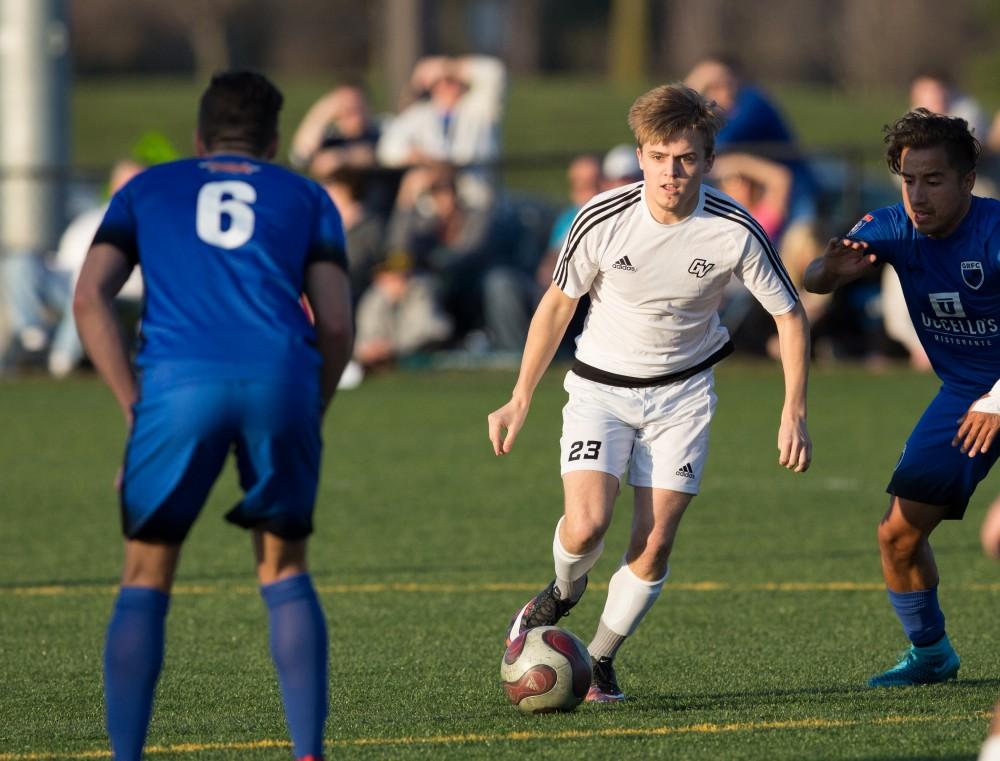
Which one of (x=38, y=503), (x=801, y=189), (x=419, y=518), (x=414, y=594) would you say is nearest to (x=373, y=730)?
(x=414, y=594)

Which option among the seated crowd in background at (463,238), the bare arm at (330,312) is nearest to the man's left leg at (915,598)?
the bare arm at (330,312)

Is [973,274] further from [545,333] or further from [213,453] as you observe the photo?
[213,453]

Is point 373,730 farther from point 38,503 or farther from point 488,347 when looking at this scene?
point 488,347

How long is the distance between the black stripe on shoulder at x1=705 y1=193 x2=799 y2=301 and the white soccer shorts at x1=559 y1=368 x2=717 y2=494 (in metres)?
0.43

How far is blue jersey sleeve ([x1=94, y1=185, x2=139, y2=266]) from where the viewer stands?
14.8ft

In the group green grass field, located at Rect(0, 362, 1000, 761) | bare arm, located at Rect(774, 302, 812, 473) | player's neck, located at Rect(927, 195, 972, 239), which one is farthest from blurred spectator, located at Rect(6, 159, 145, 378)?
player's neck, located at Rect(927, 195, 972, 239)

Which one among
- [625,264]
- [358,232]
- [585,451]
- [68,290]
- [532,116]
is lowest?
[532,116]

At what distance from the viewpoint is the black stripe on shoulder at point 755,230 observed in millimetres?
5672

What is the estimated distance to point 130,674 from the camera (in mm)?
4379

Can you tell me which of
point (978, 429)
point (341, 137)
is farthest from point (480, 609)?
point (341, 137)

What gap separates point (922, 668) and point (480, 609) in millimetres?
1982

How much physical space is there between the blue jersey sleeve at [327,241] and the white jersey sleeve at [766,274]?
157cm

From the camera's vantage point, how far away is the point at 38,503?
10109mm

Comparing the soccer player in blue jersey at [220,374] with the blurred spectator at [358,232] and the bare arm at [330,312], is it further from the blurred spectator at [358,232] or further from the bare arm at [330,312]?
the blurred spectator at [358,232]
